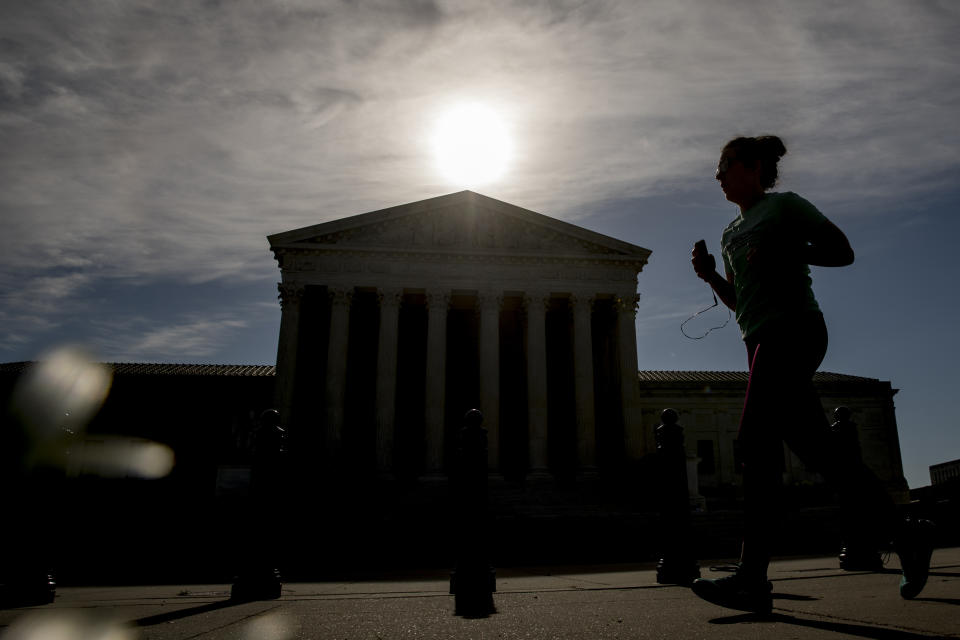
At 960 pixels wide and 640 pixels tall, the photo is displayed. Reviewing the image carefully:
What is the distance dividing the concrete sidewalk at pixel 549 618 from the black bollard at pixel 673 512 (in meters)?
0.83

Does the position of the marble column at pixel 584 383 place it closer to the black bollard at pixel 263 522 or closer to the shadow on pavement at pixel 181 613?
the black bollard at pixel 263 522

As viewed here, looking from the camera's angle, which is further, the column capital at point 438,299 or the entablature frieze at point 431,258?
the column capital at point 438,299

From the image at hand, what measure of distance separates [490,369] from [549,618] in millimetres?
26681

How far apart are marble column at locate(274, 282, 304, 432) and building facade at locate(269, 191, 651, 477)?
5 centimetres

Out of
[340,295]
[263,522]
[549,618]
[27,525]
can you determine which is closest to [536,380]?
[340,295]

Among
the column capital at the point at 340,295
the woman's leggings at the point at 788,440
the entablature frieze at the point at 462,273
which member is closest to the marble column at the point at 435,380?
the entablature frieze at the point at 462,273

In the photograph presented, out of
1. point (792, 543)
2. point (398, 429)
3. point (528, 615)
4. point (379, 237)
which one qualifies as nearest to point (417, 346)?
point (398, 429)

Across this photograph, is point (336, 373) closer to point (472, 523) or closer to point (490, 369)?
point (490, 369)

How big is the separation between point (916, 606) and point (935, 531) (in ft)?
2.42

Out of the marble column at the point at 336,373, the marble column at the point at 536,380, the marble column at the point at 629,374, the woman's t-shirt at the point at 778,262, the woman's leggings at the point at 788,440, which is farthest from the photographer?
the marble column at the point at 629,374

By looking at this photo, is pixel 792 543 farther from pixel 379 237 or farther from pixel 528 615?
pixel 379 237

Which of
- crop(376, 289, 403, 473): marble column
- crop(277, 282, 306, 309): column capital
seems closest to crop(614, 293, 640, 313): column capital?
crop(376, 289, 403, 473): marble column

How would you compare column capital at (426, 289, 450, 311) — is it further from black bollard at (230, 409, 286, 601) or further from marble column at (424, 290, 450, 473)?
black bollard at (230, 409, 286, 601)

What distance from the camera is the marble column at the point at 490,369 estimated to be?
29.4m
